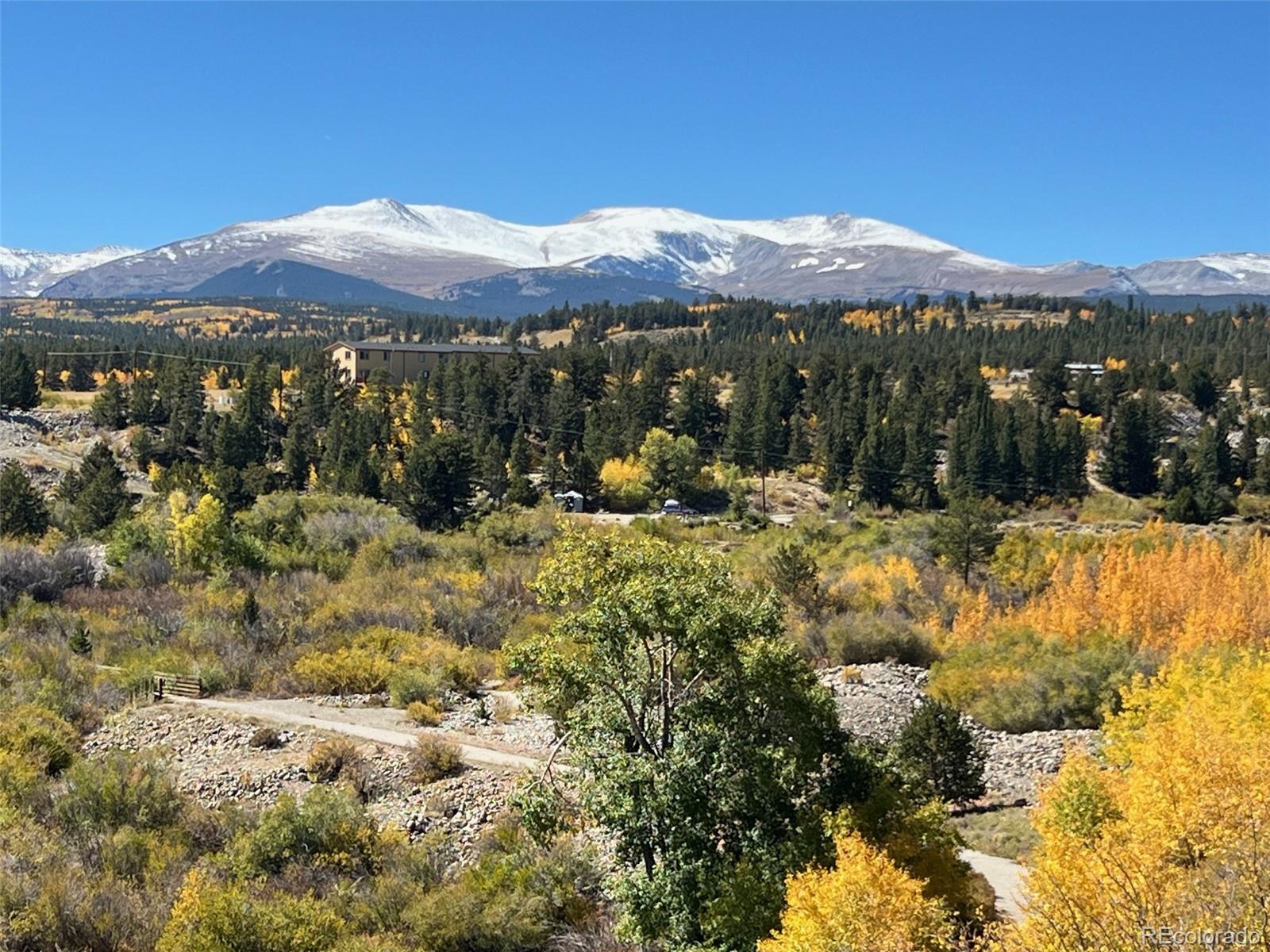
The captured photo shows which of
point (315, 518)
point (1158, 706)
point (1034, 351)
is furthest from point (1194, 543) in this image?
point (1034, 351)

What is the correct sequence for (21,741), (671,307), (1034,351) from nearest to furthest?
(21,741) → (1034,351) → (671,307)

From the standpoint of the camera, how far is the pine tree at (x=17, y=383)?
83812mm

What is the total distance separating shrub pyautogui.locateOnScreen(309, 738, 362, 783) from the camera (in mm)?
23312

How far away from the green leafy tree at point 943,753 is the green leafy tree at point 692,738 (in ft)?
26.4

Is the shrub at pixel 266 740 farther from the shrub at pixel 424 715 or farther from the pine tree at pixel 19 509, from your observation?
the pine tree at pixel 19 509

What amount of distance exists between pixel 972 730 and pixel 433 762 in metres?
14.5

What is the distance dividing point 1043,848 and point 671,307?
17799cm

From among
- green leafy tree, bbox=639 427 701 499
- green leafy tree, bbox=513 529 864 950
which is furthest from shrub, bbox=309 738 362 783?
green leafy tree, bbox=639 427 701 499

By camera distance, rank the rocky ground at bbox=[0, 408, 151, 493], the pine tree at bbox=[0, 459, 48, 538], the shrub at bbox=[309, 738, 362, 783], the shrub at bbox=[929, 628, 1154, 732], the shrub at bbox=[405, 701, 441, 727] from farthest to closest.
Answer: the rocky ground at bbox=[0, 408, 151, 493] → the pine tree at bbox=[0, 459, 48, 538] → the shrub at bbox=[929, 628, 1154, 732] → the shrub at bbox=[405, 701, 441, 727] → the shrub at bbox=[309, 738, 362, 783]

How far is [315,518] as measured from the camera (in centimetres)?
5081

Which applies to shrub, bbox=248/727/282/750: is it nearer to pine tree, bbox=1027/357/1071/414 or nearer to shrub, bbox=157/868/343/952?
shrub, bbox=157/868/343/952

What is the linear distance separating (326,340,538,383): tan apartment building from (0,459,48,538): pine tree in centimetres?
5353

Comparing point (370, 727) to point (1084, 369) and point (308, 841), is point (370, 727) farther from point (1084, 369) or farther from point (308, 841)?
point (1084, 369)

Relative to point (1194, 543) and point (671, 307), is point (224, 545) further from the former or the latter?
point (671, 307)
